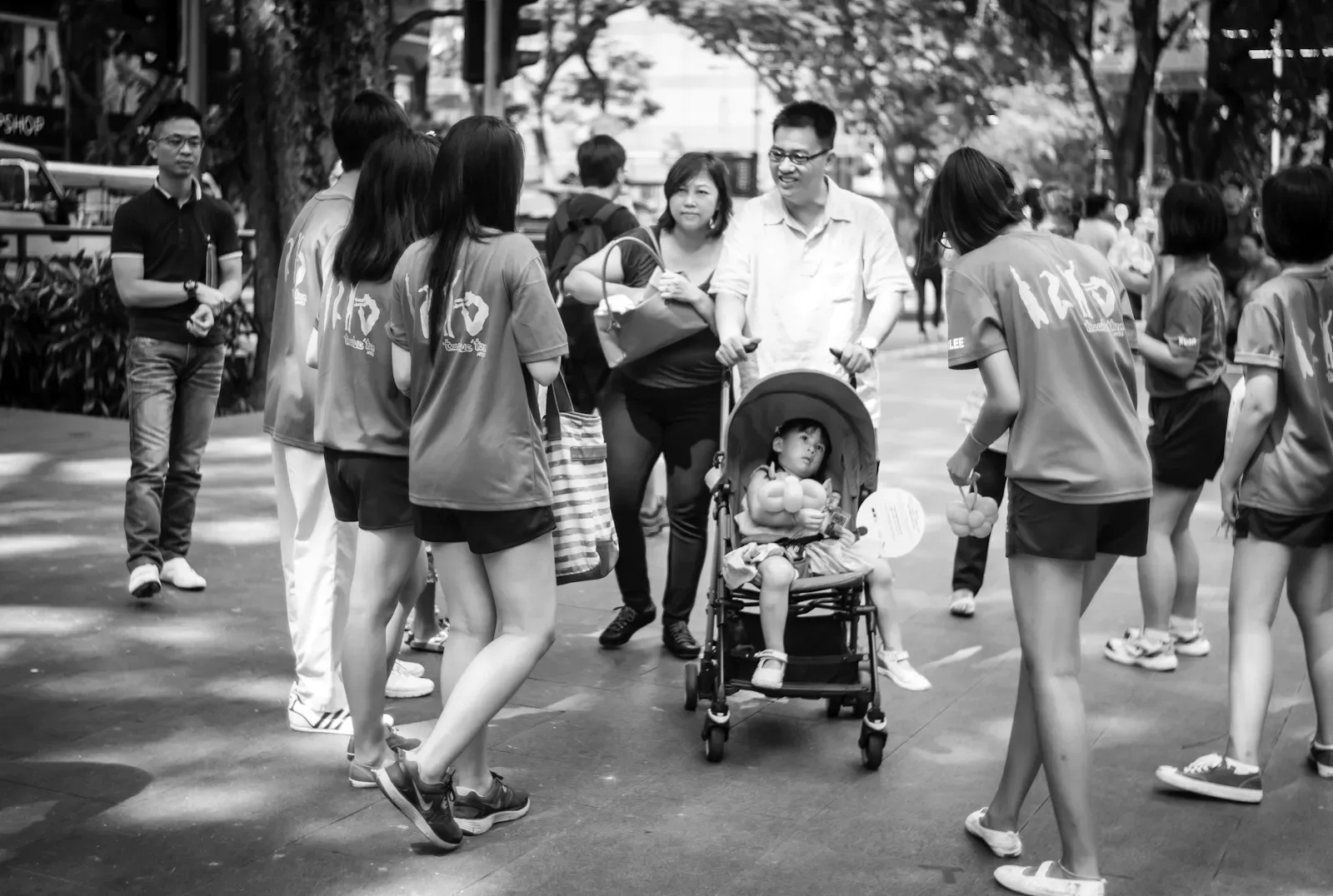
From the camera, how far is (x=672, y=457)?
242 inches

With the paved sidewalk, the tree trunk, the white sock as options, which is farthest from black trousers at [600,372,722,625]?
the tree trunk

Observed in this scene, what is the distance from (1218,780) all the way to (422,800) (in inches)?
93.1

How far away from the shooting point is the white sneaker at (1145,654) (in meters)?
6.16

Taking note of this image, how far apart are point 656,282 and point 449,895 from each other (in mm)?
2637

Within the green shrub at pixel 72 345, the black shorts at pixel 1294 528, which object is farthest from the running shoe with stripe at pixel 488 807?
the green shrub at pixel 72 345

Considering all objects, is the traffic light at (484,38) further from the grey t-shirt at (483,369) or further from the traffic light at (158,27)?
the grey t-shirt at (483,369)

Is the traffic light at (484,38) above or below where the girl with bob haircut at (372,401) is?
above

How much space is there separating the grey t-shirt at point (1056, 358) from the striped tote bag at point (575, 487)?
3.65 ft

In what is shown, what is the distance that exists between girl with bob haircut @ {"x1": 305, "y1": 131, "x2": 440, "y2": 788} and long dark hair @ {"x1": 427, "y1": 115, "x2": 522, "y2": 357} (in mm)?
241

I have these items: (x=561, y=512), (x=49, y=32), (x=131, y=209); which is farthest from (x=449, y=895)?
(x=49, y=32)

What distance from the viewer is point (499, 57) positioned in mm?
10500

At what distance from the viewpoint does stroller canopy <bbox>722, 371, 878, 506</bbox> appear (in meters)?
5.30

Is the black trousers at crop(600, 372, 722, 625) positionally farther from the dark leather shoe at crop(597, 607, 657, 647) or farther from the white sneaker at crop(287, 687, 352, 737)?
the white sneaker at crop(287, 687, 352, 737)

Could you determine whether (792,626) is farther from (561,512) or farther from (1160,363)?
(1160,363)
